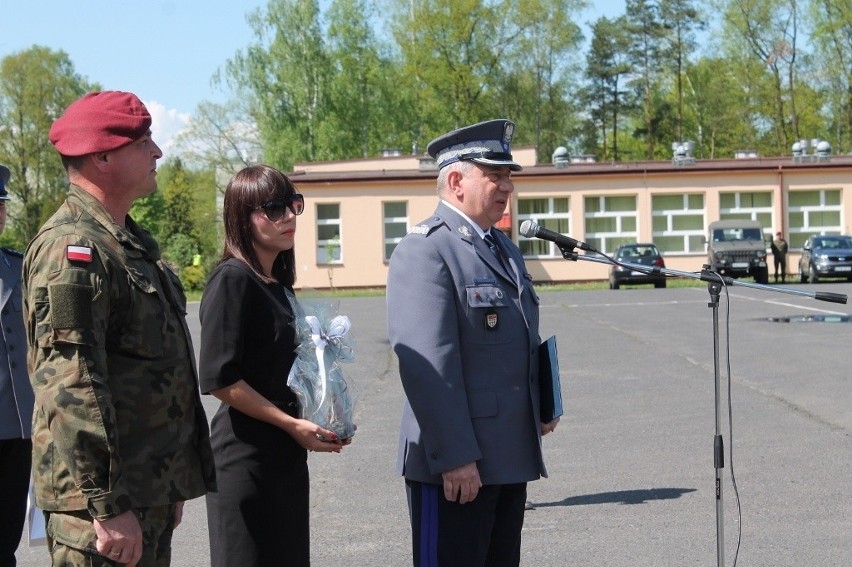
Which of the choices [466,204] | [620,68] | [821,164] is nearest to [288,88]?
[620,68]

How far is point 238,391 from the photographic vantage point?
3701 millimetres

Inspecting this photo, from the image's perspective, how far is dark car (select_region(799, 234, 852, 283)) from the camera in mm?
38438

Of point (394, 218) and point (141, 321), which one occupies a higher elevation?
point (394, 218)

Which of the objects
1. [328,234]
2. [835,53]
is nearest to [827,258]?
[328,234]

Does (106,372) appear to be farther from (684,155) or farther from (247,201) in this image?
(684,155)

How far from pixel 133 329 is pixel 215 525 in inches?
41.1

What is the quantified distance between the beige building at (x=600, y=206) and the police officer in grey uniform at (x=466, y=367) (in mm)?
43581

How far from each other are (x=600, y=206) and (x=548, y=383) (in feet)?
152

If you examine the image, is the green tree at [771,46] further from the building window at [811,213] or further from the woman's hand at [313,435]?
the woman's hand at [313,435]

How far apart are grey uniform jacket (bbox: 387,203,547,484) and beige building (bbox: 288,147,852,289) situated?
43641 millimetres

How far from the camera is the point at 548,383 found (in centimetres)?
406

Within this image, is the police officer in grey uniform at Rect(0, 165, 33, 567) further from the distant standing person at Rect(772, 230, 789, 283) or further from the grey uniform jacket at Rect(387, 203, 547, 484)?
the distant standing person at Rect(772, 230, 789, 283)

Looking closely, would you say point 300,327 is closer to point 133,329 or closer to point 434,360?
point 434,360

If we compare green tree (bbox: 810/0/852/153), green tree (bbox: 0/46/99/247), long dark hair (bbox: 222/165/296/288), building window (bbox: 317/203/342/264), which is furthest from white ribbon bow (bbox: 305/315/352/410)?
green tree (bbox: 0/46/99/247)
